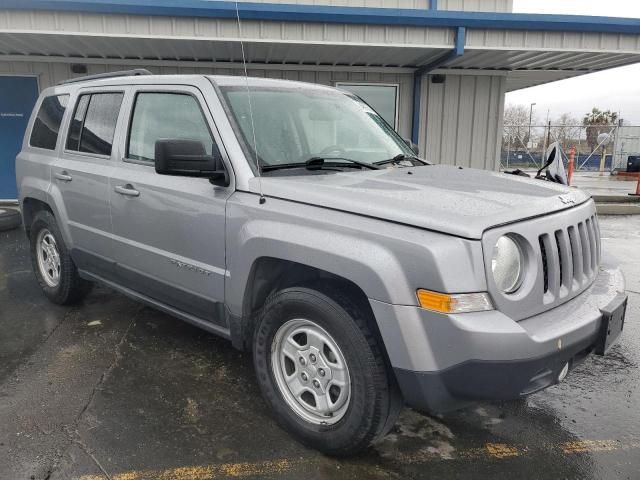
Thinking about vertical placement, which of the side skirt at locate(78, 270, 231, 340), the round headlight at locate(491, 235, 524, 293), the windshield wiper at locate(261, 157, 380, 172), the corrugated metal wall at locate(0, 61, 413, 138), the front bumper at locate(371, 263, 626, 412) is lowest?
the side skirt at locate(78, 270, 231, 340)

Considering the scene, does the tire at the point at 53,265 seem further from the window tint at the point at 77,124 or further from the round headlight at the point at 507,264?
the round headlight at the point at 507,264

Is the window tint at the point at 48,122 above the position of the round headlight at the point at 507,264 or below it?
above

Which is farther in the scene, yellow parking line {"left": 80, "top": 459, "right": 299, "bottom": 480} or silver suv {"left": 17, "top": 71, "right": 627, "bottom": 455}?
yellow parking line {"left": 80, "top": 459, "right": 299, "bottom": 480}

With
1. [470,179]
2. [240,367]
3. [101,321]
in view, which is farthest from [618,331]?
[101,321]

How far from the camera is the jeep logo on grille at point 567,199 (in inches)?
107

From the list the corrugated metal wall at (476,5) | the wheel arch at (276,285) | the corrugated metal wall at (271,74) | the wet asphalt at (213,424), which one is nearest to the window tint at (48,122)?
the wet asphalt at (213,424)

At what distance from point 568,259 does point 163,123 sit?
2.64m

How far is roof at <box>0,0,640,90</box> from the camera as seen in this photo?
7652 millimetres

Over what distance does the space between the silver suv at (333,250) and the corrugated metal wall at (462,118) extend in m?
7.04

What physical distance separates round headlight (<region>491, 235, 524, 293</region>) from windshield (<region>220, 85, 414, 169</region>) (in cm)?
129

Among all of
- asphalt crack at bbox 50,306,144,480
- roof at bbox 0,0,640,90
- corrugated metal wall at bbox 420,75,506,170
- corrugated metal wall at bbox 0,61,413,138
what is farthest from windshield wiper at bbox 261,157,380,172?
corrugated metal wall at bbox 420,75,506,170

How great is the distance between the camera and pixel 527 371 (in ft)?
7.09

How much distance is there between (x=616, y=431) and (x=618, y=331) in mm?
709

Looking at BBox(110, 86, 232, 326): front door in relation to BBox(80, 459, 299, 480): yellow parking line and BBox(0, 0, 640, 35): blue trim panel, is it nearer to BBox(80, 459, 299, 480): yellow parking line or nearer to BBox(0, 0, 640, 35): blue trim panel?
BBox(80, 459, 299, 480): yellow parking line
